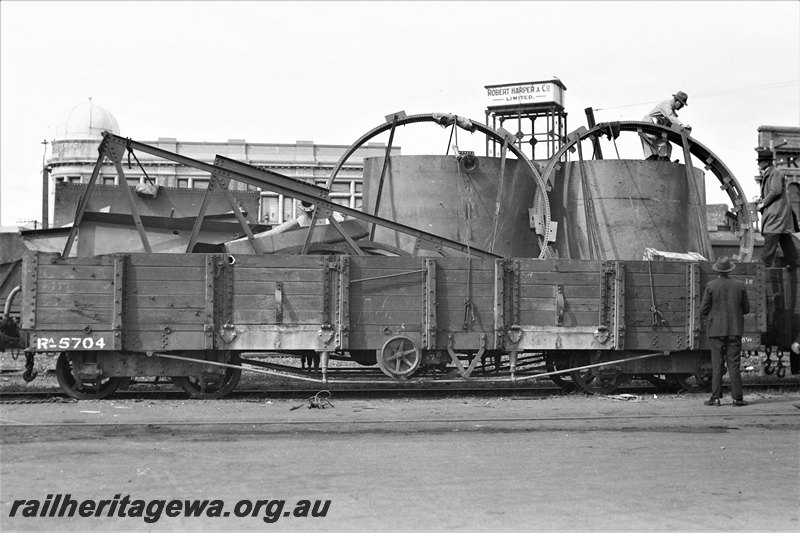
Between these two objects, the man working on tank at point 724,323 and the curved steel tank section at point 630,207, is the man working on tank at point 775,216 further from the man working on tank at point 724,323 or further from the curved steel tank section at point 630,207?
the curved steel tank section at point 630,207

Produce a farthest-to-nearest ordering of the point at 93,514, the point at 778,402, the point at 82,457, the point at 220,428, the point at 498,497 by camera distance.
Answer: the point at 778,402 → the point at 220,428 → the point at 82,457 → the point at 498,497 → the point at 93,514

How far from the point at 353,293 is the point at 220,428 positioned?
2988 mm

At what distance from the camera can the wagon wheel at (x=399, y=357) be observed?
11406 millimetres

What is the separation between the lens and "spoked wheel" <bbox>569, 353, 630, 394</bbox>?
12.3 meters

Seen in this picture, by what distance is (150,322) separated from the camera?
1101cm

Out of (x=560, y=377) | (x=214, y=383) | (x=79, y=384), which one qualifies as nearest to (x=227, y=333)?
(x=214, y=383)

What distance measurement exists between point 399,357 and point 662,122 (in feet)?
23.7

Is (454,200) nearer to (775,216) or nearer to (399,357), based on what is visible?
(399,357)

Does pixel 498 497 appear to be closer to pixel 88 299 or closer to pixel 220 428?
pixel 220 428

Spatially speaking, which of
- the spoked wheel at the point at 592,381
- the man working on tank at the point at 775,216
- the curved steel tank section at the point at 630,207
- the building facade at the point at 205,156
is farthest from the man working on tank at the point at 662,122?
the building facade at the point at 205,156

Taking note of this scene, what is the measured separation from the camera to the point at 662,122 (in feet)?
51.1

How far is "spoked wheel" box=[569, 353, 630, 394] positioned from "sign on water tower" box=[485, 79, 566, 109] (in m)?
26.0

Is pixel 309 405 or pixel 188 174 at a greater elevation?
pixel 188 174

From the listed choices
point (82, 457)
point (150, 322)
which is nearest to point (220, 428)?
point (82, 457)
